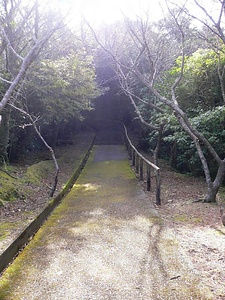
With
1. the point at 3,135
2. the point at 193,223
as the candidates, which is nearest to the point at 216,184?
the point at 193,223

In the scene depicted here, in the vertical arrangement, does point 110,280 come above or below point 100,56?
below

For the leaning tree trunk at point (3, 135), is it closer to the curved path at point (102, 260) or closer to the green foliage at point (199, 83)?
the curved path at point (102, 260)

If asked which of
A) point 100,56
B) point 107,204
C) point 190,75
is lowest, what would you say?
point 107,204

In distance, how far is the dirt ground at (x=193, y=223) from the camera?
3.51 m

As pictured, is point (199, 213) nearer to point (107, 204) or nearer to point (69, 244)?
point (107, 204)

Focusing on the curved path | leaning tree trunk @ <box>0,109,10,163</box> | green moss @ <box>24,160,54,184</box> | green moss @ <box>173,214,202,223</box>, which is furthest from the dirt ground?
leaning tree trunk @ <box>0,109,10,163</box>

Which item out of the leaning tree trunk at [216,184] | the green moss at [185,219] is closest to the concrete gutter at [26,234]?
the green moss at [185,219]

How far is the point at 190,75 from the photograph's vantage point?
937 centimetres

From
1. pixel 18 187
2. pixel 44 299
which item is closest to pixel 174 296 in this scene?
pixel 44 299

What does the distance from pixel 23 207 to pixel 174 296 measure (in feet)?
12.5

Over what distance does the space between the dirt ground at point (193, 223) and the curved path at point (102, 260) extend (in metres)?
0.16

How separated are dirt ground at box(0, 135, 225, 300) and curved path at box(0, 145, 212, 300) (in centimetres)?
16

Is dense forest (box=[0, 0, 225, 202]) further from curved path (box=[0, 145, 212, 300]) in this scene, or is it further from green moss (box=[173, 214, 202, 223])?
curved path (box=[0, 145, 212, 300])

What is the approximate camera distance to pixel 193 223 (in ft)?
17.4
